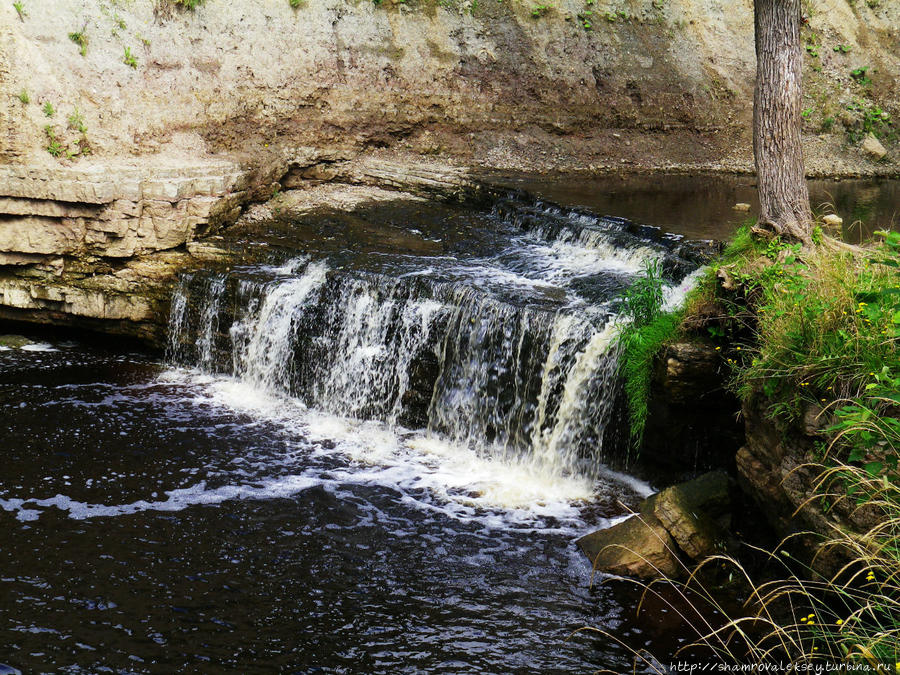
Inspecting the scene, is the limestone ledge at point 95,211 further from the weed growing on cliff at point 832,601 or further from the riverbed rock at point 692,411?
the weed growing on cliff at point 832,601

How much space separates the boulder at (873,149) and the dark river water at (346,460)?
6678 mm

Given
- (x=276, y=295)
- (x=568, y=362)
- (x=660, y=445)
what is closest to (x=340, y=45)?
(x=276, y=295)

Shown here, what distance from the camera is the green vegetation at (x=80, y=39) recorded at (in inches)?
462

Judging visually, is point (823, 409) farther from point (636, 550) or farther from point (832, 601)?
point (636, 550)

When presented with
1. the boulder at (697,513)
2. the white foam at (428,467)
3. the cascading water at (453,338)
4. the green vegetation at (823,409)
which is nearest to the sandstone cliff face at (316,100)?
the cascading water at (453,338)

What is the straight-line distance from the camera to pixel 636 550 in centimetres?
605

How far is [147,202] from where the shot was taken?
10.2 metres

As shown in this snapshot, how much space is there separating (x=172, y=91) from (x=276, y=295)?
4752mm

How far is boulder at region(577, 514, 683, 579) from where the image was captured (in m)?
5.96

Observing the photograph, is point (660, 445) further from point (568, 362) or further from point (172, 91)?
point (172, 91)

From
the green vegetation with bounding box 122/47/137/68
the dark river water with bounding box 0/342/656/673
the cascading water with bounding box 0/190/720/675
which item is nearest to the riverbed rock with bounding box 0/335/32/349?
the cascading water with bounding box 0/190/720/675

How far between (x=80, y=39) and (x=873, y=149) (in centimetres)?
1389

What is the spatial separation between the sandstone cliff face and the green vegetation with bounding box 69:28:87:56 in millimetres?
19

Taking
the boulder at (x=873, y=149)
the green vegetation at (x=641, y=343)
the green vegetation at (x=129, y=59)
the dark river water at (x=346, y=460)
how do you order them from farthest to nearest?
the boulder at (x=873, y=149) → the green vegetation at (x=129, y=59) → the green vegetation at (x=641, y=343) → the dark river water at (x=346, y=460)
